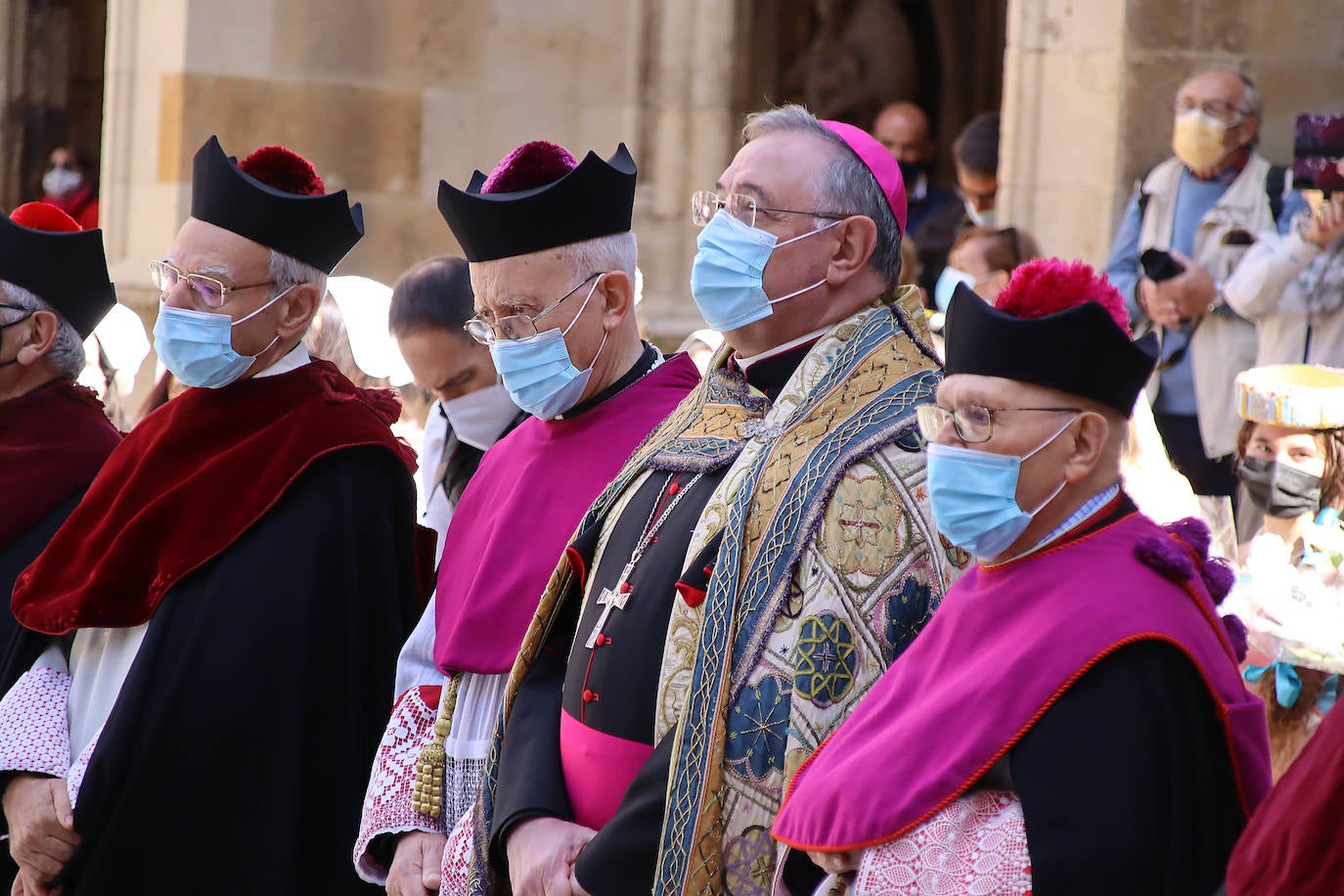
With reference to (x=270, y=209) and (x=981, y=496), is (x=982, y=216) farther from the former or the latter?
(x=981, y=496)

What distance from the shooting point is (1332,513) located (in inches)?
175


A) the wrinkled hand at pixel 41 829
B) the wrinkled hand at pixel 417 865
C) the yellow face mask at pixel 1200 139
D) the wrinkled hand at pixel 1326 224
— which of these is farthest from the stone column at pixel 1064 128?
the wrinkled hand at pixel 41 829

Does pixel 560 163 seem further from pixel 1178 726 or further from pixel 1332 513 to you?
pixel 1332 513

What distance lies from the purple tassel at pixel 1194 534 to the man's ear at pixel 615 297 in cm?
124

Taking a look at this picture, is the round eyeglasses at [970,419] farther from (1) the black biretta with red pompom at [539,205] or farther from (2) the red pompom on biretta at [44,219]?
(2) the red pompom on biretta at [44,219]

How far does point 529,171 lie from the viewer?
11.7 feet

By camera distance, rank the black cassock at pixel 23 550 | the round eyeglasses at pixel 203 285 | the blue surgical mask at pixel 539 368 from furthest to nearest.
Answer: the black cassock at pixel 23 550
the round eyeglasses at pixel 203 285
the blue surgical mask at pixel 539 368

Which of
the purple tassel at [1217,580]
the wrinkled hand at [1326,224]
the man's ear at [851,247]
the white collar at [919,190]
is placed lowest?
the purple tassel at [1217,580]

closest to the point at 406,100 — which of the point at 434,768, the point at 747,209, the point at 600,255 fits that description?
Answer: the point at 600,255

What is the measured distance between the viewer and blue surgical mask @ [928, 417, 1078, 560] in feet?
8.31

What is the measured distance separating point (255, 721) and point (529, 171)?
1.30 meters

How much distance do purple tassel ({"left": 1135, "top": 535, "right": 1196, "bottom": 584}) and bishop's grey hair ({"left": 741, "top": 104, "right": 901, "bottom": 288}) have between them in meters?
0.79

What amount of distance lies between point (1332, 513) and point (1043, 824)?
2.37 m

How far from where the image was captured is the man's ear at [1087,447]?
8.34 feet
